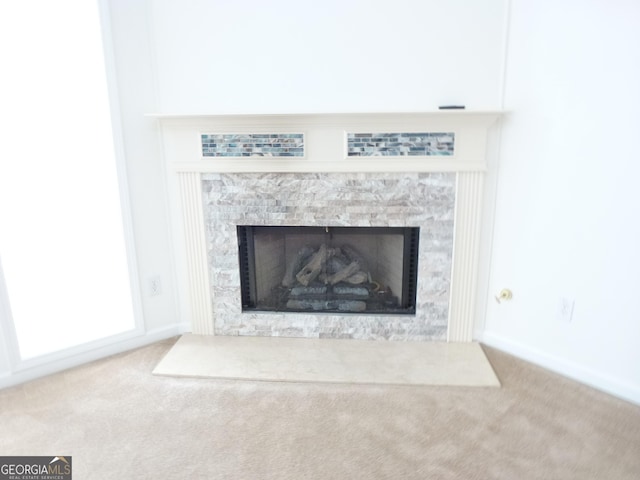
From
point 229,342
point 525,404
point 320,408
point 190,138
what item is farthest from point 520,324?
point 190,138

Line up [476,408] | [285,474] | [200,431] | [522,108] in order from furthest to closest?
1. [522,108]
2. [476,408]
3. [200,431]
4. [285,474]

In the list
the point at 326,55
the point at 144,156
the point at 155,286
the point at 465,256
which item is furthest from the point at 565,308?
the point at 144,156

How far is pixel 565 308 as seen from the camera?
86.5 inches

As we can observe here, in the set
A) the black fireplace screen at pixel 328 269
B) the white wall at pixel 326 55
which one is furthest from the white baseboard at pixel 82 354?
the white wall at pixel 326 55

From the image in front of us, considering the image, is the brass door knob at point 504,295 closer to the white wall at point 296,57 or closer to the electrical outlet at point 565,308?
the electrical outlet at point 565,308

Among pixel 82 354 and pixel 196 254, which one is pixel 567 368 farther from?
pixel 82 354

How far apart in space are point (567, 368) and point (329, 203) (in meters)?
1.56

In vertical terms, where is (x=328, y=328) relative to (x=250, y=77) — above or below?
below

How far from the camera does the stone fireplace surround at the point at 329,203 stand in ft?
7.52

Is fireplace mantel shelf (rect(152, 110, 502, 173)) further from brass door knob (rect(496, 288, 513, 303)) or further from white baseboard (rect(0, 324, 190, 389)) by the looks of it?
white baseboard (rect(0, 324, 190, 389))

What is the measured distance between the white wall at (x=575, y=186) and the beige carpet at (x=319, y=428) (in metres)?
0.23

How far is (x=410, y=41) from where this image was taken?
2.23 m

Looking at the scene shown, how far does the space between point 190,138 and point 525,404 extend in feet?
7.34

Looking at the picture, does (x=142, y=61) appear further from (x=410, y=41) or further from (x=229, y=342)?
(x=229, y=342)
